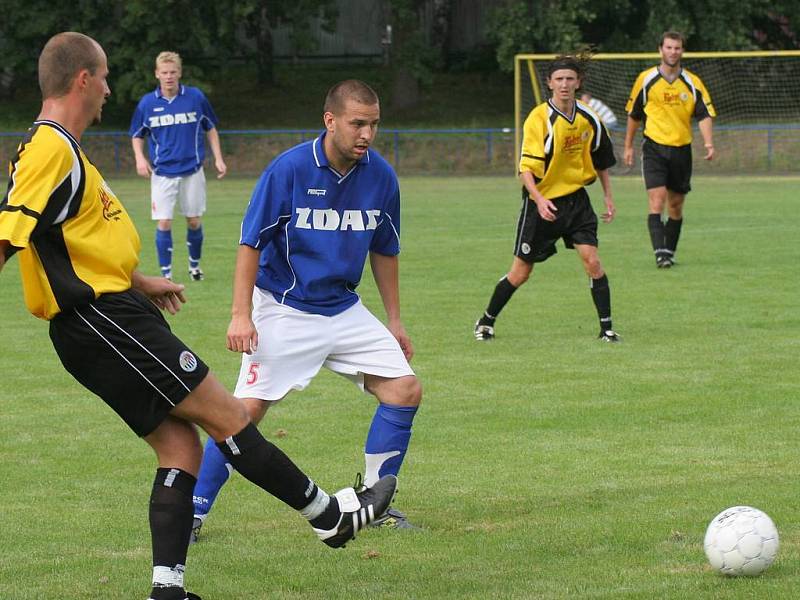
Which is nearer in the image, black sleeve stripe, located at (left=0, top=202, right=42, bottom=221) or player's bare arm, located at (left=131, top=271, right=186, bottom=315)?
black sleeve stripe, located at (left=0, top=202, right=42, bottom=221)

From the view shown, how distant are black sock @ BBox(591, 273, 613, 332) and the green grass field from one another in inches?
7.1

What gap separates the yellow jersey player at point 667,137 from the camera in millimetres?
14578

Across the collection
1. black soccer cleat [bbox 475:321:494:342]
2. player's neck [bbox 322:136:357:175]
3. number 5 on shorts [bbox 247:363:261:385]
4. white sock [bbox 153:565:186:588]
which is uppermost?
player's neck [bbox 322:136:357:175]

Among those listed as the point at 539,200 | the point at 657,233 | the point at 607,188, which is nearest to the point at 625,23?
the point at 657,233

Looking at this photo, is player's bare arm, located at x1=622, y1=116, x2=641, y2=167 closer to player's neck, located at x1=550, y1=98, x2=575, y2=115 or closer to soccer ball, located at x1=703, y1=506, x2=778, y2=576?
player's neck, located at x1=550, y1=98, x2=575, y2=115

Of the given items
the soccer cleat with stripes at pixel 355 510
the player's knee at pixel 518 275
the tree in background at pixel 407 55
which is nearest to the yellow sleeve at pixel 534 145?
the player's knee at pixel 518 275

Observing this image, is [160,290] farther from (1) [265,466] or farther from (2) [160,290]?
(1) [265,466]

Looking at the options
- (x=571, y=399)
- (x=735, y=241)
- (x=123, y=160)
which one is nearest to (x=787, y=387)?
(x=571, y=399)

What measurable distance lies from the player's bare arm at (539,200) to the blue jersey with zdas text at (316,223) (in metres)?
4.37

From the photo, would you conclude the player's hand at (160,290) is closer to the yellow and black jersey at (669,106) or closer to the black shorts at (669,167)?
the black shorts at (669,167)

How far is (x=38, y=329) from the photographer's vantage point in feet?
36.9

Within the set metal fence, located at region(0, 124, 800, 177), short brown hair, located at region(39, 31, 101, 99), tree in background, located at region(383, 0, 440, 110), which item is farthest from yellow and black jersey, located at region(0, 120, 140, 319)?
tree in background, located at region(383, 0, 440, 110)

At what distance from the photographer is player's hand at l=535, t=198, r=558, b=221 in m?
9.83

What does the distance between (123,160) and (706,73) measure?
15860mm
